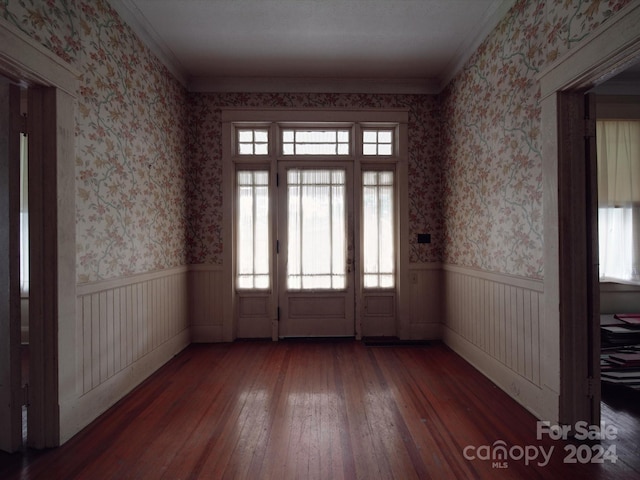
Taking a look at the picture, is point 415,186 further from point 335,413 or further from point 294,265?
point 335,413

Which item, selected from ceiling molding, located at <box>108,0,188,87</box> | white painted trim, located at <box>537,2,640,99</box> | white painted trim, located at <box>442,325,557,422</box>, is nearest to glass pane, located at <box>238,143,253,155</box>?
ceiling molding, located at <box>108,0,188,87</box>

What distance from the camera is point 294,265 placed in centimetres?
390

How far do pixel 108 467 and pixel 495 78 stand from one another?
3622 millimetres

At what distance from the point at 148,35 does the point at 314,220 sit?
91.5 inches

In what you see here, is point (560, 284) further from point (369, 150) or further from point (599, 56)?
point (369, 150)

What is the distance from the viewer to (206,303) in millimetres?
3812

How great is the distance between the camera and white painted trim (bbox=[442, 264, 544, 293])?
2191mm

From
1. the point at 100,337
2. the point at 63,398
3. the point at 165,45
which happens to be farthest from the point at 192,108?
the point at 63,398

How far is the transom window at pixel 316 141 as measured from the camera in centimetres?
391

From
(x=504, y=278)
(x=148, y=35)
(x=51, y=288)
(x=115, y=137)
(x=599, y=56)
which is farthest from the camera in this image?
(x=148, y=35)

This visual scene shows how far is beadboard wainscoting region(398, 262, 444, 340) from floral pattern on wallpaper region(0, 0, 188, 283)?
262 cm

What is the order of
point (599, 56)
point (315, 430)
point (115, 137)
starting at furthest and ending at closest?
point (115, 137) → point (315, 430) → point (599, 56)

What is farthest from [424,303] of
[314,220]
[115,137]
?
[115,137]

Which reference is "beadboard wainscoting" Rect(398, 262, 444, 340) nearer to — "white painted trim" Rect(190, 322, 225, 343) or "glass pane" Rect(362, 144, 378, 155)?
"glass pane" Rect(362, 144, 378, 155)
